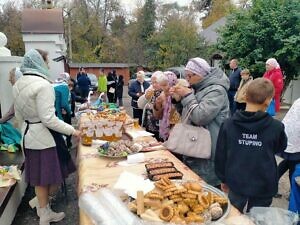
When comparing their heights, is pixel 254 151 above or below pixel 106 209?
above

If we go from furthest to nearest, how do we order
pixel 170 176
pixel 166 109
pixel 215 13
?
pixel 215 13, pixel 166 109, pixel 170 176

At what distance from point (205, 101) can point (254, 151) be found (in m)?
0.59

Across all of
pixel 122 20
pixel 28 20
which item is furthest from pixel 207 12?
pixel 28 20

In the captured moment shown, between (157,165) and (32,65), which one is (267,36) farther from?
(157,165)

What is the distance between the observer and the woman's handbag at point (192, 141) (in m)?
2.60

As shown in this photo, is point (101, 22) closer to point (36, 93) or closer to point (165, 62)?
point (165, 62)

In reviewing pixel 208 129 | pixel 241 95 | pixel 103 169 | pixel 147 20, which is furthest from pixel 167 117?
pixel 147 20

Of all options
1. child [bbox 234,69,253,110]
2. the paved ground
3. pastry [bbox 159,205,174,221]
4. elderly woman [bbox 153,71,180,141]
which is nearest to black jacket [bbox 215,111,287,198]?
pastry [bbox 159,205,174,221]

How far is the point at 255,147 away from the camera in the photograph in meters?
2.14

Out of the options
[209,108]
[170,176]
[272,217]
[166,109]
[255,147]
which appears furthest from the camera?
[166,109]

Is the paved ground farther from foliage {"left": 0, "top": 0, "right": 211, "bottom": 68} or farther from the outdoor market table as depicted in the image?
foliage {"left": 0, "top": 0, "right": 211, "bottom": 68}

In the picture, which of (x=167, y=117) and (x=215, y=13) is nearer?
(x=167, y=117)

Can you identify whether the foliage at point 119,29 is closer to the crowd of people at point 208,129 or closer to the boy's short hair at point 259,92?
the crowd of people at point 208,129

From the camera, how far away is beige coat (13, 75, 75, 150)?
270cm
